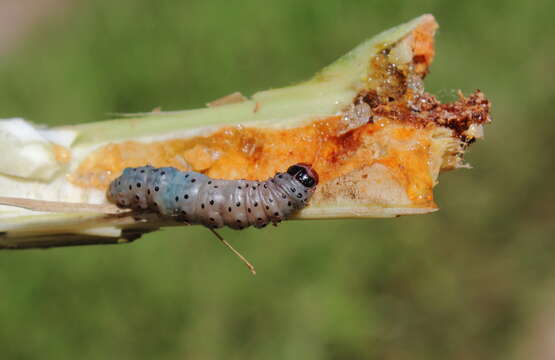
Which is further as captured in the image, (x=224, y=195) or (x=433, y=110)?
(x=433, y=110)

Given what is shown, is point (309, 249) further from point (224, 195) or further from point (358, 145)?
point (224, 195)

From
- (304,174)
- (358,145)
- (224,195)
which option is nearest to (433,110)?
(358,145)

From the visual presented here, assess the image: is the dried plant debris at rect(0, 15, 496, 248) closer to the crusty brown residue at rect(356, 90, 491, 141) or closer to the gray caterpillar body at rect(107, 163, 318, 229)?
the crusty brown residue at rect(356, 90, 491, 141)

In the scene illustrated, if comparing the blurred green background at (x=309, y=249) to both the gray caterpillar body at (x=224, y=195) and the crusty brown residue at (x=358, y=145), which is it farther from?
the gray caterpillar body at (x=224, y=195)

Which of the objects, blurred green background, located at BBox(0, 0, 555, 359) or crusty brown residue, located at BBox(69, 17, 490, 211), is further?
blurred green background, located at BBox(0, 0, 555, 359)

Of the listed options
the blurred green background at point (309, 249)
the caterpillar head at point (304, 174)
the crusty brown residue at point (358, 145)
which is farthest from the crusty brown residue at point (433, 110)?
the blurred green background at point (309, 249)

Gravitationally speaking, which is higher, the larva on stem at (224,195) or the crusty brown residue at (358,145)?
the crusty brown residue at (358,145)

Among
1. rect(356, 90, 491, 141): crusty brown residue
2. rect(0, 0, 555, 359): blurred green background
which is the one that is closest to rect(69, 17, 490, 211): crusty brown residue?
rect(356, 90, 491, 141): crusty brown residue
